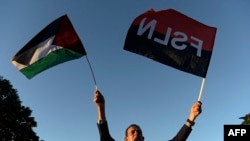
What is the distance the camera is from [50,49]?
9.47 m

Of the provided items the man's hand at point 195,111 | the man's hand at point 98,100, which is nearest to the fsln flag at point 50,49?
the man's hand at point 98,100

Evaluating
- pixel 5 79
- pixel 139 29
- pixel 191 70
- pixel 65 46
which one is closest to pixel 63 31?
pixel 65 46

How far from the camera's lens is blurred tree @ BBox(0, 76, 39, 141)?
32.8 meters

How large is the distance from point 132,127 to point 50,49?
15.4 ft

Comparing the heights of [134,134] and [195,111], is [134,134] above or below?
below

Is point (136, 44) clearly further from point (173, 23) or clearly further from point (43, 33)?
point (43, 33)

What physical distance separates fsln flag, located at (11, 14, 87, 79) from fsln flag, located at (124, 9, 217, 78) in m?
1.30

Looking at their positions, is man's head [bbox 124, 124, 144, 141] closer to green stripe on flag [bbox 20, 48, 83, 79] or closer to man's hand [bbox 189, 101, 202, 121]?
man's hand [bbox 189, 101, 202, 121]

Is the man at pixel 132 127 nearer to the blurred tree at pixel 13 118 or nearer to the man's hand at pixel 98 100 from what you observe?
the man's hand at pixel 98 100

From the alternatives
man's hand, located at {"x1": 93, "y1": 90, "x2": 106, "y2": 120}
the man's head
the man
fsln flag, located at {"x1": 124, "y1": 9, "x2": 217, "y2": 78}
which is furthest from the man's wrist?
fsln flag, located at {"x1": 124, "y1": 9, "x2": 217, "y2": 78}

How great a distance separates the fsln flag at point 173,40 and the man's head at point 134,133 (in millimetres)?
3266

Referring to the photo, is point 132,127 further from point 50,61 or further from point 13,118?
point 13,118

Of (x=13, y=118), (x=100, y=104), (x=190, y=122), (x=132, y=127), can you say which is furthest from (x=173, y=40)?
(x=13, y=118)

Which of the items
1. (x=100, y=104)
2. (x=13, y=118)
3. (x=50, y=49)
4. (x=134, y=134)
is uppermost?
(x=13, y=118)
